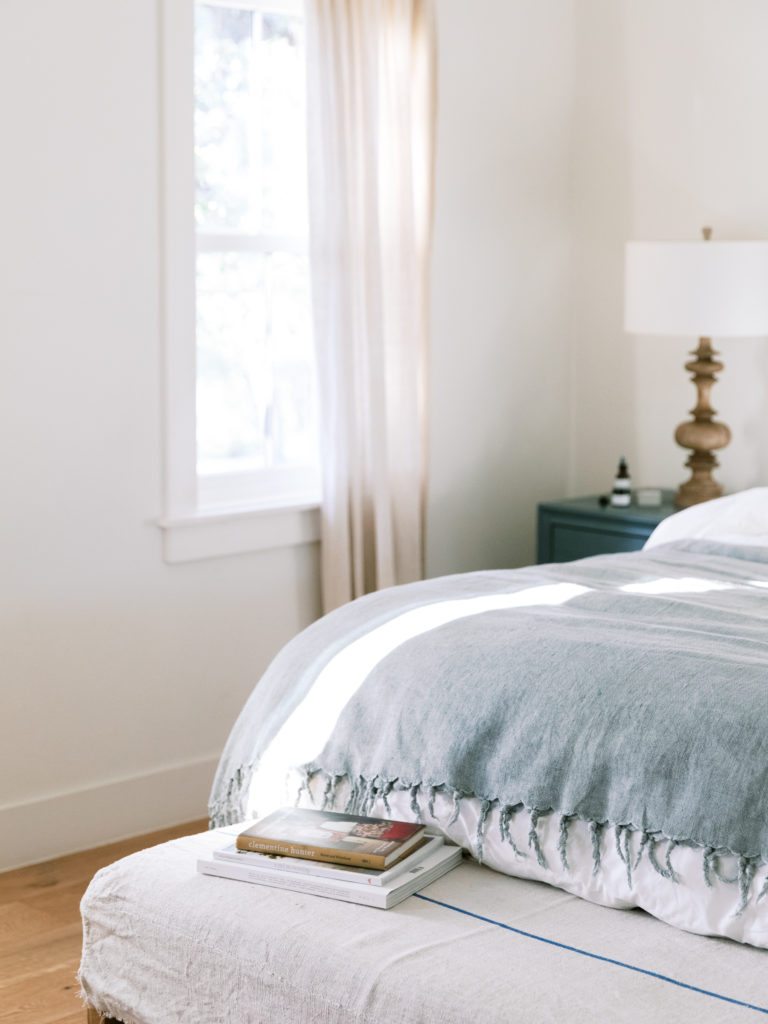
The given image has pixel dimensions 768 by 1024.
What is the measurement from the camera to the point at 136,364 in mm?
3104

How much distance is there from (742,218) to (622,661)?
2343mm

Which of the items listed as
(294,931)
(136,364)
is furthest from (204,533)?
(294,931)

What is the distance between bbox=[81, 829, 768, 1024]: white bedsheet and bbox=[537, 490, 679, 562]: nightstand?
1.88 metres

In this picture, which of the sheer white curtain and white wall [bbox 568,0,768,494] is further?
white wall [bbox 568,0,768,494]

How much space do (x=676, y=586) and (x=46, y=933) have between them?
56.7 inches

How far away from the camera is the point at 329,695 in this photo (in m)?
2.12

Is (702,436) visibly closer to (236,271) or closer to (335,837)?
(236,271)

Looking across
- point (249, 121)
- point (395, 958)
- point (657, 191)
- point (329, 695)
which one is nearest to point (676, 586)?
point (329, 695)

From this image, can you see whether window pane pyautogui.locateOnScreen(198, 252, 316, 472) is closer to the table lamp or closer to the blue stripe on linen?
the table lamp

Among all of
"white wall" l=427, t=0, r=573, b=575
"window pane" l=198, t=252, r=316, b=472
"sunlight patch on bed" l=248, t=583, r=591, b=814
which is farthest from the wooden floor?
"white wall" l=427, t=0, r=573, b=575

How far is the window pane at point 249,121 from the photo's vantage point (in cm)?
327

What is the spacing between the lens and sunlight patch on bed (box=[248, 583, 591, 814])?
2088 millimetres

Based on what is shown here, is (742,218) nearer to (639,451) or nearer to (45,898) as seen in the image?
(639,451)

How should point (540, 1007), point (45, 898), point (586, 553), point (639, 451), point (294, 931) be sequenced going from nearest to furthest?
1. point (540, 1007)
2. point (294, 931)
3. point (45, 898)
4. point (586, 553)
5. point (639, 451)
